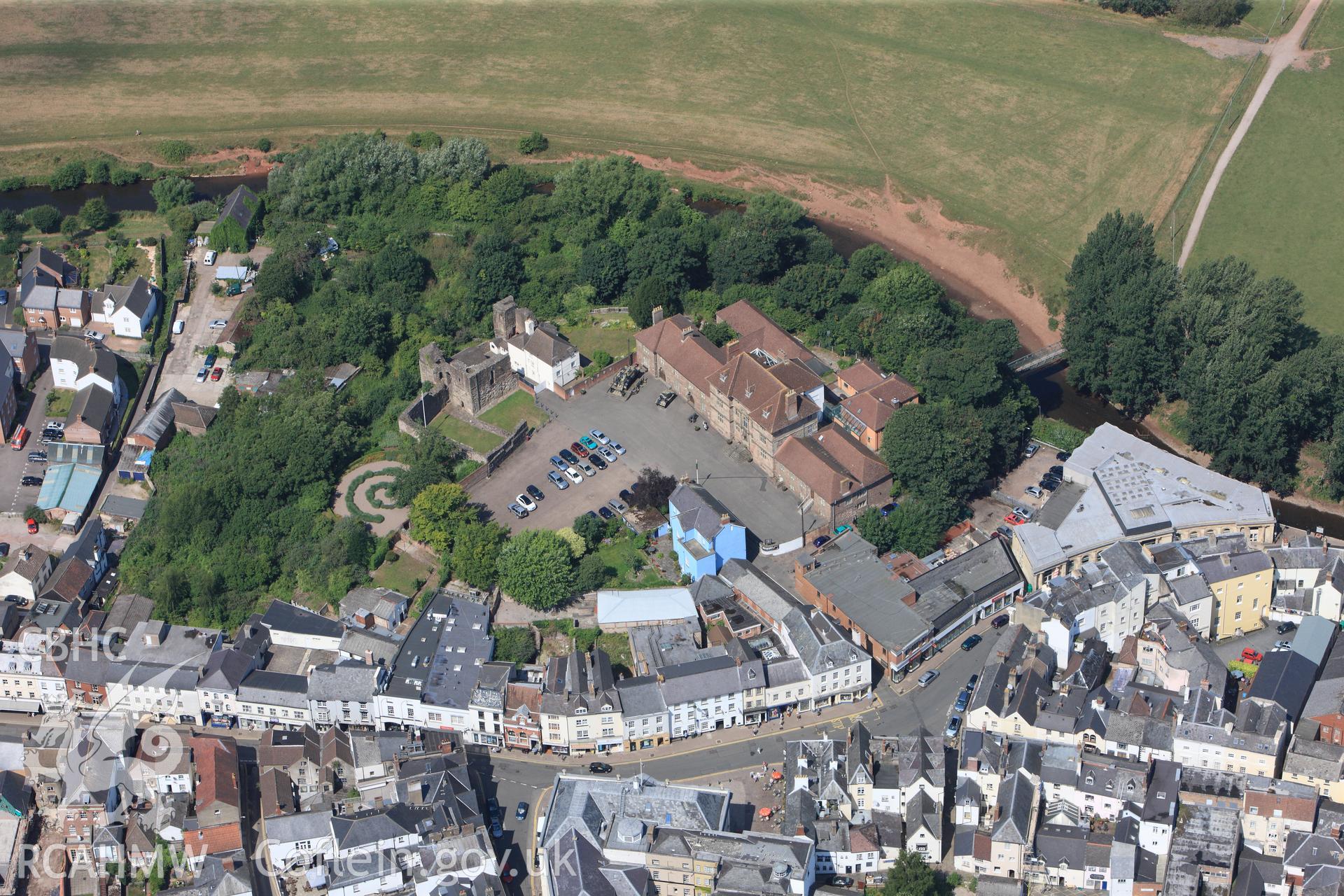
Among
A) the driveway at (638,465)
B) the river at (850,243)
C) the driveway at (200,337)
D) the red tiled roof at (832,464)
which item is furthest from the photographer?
the driveway at (200,337)

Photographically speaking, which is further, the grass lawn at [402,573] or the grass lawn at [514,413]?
the grass lawn at [514,413]

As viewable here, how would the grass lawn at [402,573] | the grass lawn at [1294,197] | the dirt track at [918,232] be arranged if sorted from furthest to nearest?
the dirt track at [918,232], the grass lawn at [1294,197], the grass lawn at [402,573]

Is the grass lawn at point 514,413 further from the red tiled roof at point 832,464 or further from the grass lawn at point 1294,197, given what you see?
the grass lawn at point 1294,197

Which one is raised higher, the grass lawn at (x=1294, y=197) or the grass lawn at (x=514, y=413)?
the grass lawn at (x=1294, y=197)

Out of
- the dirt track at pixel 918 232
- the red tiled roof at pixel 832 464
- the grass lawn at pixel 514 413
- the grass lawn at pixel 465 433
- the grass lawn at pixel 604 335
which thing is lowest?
the grass lawn at pixel 465 433

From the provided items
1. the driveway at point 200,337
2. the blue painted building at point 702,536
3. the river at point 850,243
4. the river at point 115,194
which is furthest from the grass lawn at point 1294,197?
the river at point 115,194

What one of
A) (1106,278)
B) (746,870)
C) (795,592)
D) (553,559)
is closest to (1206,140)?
(1106,278)

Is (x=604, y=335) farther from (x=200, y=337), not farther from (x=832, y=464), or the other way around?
(x=200, y=337)

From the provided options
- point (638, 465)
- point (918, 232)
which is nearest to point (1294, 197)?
point (918, 232)
